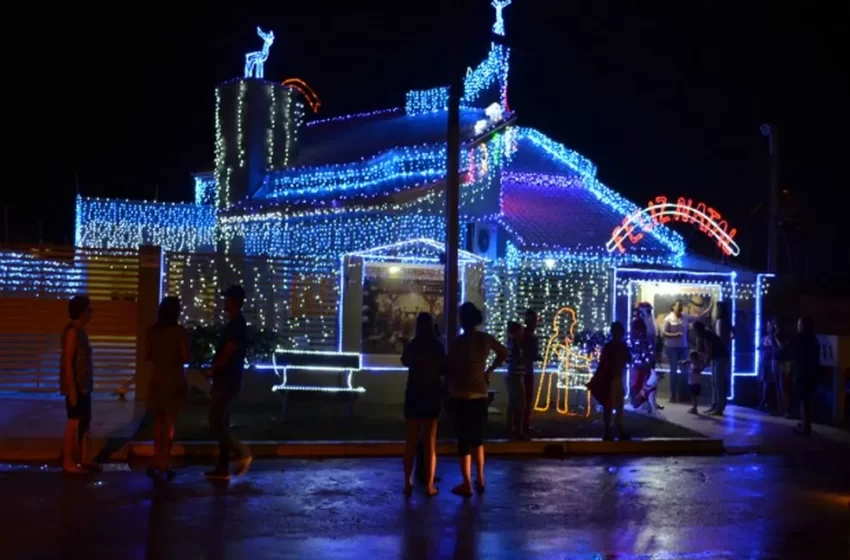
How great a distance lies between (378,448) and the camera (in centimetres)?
1312

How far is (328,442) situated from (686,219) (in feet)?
35.7

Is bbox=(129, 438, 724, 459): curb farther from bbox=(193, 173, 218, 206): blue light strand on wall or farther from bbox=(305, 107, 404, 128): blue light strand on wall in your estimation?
bbox=(193, 173, 218, 206): blue light strand on wall

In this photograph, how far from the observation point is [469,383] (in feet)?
32.9

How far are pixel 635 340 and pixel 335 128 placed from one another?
49.2 feet

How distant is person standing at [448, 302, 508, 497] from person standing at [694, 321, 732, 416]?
8.78 meters

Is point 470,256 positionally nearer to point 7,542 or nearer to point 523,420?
point 523,420

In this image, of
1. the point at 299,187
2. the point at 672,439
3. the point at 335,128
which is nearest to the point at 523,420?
the point at 672,439

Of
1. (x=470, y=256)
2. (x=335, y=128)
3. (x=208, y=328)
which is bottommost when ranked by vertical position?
(x=208, y=328)

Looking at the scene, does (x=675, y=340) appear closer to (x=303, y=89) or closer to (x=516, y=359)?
(x=516, y=359)

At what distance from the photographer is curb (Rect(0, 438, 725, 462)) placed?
12195mm

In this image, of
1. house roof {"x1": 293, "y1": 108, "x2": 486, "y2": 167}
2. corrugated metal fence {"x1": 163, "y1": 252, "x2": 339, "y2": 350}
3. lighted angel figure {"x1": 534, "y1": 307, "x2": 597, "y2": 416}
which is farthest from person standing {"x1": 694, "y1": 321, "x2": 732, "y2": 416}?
house roof {"x1": 293, "y1": 108, "x2": 486, "y2": 167}

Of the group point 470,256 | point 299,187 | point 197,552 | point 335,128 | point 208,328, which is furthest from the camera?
point 335,128

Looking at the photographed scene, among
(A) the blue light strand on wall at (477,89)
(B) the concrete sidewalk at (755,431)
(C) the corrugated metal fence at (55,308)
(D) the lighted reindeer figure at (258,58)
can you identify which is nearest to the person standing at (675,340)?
(B) the concrete sidewalk at (755,431)

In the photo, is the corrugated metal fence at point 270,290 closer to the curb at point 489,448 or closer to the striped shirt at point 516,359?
the striped shirt at point 516,359
